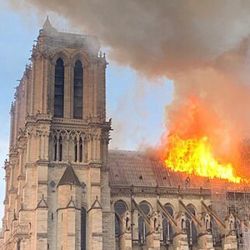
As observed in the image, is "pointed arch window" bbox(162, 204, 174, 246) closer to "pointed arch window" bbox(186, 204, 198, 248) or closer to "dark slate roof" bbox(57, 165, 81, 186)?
"pointed arch window" bbox(186, 204, 198, 248)

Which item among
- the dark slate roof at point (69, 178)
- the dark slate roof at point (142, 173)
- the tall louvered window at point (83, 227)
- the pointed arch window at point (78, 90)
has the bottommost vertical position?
the tall louvered window at point (83, 227)

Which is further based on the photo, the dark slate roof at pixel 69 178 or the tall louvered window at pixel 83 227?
the dark slate roof at pixel 69 178

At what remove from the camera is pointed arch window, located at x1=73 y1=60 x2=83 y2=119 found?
8106cm

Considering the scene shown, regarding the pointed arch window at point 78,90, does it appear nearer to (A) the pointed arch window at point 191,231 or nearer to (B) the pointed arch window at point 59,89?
(B) the pointed arch window at point 59,89

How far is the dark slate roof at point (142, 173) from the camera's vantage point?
285 feet

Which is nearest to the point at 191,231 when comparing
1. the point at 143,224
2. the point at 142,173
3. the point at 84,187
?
the point at 143,224

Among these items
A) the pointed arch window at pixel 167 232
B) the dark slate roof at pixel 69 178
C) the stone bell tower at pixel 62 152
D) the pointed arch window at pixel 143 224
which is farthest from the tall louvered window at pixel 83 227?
the pointed arch window at pixel 167 232

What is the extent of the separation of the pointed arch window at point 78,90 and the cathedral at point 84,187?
119 millimetres

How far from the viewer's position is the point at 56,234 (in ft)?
242

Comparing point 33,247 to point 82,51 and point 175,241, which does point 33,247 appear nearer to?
point 175,241

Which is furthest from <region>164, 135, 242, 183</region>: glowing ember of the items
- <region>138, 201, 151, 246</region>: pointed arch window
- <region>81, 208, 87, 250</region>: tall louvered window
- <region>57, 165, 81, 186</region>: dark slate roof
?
<region>81, 208, 87, 250</region>: tall louvered window

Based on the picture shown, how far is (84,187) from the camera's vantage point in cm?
7656

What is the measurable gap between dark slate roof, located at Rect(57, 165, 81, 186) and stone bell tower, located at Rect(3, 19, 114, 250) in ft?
0.36

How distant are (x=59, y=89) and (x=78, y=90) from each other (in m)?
2.26
